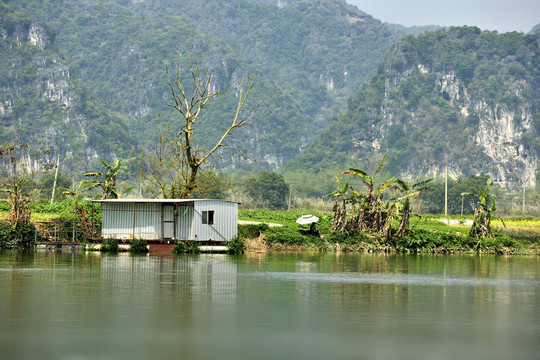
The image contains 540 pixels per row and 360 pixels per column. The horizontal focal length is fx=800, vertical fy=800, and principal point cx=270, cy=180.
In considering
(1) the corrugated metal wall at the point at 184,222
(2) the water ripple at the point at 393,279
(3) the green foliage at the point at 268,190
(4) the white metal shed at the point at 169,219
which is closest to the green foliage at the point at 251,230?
(4) the white metal shed at the point at 169,219

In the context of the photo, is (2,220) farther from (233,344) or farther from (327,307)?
(233,344)

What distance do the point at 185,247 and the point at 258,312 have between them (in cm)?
1805

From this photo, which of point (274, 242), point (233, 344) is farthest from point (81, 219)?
point (233, 344)

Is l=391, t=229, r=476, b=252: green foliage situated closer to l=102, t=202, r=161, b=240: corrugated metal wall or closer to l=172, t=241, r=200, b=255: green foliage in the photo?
l=172, t=241, r=200, b=255: green foliage

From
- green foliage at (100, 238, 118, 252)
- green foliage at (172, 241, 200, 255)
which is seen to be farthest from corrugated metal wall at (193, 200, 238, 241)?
green foliage at (100, 238, 118, 252)

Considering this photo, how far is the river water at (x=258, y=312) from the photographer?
13695mm

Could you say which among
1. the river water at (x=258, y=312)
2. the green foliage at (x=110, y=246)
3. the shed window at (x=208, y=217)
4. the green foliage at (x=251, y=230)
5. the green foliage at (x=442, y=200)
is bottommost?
the river water at (x=258, y=312)

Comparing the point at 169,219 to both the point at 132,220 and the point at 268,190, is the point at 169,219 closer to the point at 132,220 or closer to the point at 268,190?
the point at 132,220

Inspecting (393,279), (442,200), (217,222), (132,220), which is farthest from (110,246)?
(442,200)

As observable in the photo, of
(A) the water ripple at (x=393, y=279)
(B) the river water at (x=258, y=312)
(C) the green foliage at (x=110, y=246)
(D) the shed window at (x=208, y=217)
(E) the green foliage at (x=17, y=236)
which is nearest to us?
(B) the river water at (x=258, y=312)

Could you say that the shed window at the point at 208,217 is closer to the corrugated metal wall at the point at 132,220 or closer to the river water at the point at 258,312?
the corrugated metal wall at the point at 132,220

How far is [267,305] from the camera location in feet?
60.4

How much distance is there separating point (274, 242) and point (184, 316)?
2340 centimetres

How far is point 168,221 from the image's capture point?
35.8 m
